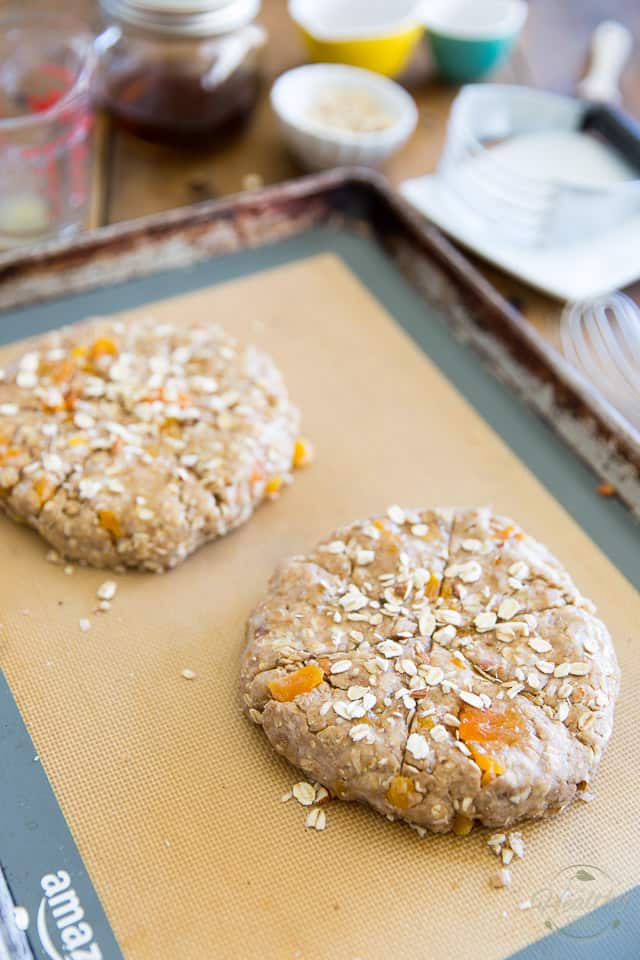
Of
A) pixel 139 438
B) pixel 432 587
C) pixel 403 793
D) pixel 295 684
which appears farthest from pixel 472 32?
pixel 403 793

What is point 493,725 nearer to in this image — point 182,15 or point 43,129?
point 43,129

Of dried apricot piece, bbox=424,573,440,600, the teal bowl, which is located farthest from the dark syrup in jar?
dried apricot piece, bbox=424,573,440,600

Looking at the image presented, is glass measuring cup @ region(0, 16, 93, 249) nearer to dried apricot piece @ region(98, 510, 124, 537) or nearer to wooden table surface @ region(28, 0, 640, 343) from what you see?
wooden table surface @ region(28, 0, 640, 343)

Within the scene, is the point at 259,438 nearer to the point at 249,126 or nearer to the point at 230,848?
the point at 230,848

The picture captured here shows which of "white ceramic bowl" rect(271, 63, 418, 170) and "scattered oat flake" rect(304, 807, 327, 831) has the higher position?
"white ceramic bowl" rect(271, 63, 418, 170)

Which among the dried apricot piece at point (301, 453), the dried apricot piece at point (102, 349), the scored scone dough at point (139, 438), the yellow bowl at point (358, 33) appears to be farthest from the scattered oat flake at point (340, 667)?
the yellow bowl at point (358, 33)

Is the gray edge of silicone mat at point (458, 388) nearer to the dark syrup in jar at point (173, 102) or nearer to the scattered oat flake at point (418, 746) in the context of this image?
the scattered oat flake at point (418, 746)
